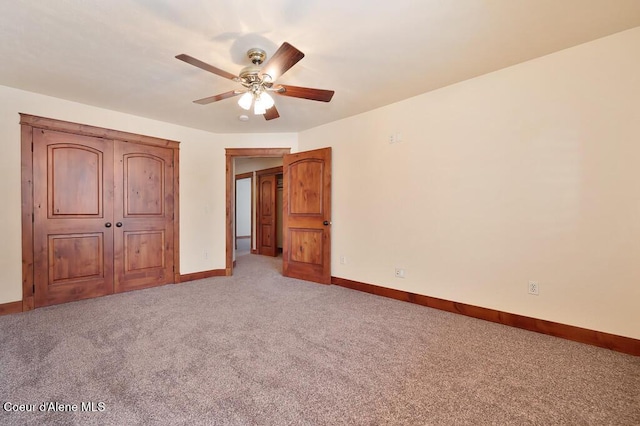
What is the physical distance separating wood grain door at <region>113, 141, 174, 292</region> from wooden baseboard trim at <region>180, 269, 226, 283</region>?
198 mm

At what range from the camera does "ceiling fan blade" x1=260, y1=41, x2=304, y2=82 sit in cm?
177

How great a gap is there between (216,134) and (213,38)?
2.69 metres

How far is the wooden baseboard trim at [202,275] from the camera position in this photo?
14.0 feet

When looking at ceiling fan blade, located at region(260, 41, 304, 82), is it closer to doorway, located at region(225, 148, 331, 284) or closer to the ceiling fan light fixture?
the ceiling fan light fixture

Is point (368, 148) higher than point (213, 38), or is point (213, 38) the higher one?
point (213, 38)

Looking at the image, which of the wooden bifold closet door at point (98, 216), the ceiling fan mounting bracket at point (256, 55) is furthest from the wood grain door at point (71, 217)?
the ceiling fan mounting bracket at point (256, 55)

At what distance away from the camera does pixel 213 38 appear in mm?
2084

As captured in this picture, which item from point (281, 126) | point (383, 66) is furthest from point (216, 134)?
point (383, 66)

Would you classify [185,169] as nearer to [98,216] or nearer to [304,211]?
[98,216]

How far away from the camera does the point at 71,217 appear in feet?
11.0

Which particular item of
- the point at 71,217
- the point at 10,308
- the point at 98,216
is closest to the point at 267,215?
the point at 98,216

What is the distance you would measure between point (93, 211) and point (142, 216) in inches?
21.9

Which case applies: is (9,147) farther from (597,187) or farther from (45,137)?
(597,187)

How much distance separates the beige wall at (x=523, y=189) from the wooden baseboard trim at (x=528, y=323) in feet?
0.19
